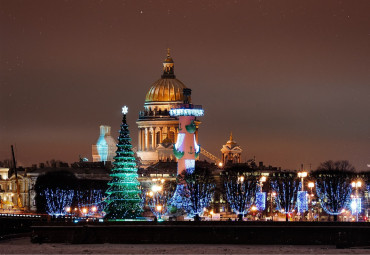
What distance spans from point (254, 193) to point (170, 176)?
61202 mm

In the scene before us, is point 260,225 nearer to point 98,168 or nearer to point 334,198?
point 334,198

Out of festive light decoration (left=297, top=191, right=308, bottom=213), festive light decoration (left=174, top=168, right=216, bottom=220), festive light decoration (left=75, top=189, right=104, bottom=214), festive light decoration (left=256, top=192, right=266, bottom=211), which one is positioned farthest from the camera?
festive light decoration (left=75, top=189, right=104, bottom=214)

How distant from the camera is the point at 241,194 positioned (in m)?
123

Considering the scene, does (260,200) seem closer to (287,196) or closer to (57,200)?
(287,196)

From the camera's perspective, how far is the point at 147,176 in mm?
189500

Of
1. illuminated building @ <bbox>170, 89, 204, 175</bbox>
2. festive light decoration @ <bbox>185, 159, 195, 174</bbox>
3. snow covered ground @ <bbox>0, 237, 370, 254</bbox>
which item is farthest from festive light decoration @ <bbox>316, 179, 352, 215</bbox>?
snow covered ground @ <bbox>0, 237, 370, 254</bbox>

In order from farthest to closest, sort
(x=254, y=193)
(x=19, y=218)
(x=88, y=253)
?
(x=254, y=193)
(x=19, y=218)
(x=88, y=253)

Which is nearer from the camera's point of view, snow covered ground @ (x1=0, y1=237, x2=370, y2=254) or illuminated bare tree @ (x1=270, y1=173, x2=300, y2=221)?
snow covered ground @ (x1=0, y1=237, x2=370, y2=254)

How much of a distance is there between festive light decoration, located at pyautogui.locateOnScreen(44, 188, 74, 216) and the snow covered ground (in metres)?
40.4

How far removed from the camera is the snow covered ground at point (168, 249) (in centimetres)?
8744

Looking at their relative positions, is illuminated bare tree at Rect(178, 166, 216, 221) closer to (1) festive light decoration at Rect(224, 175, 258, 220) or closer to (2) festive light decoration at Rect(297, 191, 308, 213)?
(1) festive light decoration at Rect(224, 175, 258, 220)

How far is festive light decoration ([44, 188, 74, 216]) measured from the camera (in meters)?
138

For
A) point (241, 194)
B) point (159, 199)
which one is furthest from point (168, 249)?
point (159, 199)

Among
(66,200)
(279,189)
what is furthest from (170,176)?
(279,189)
